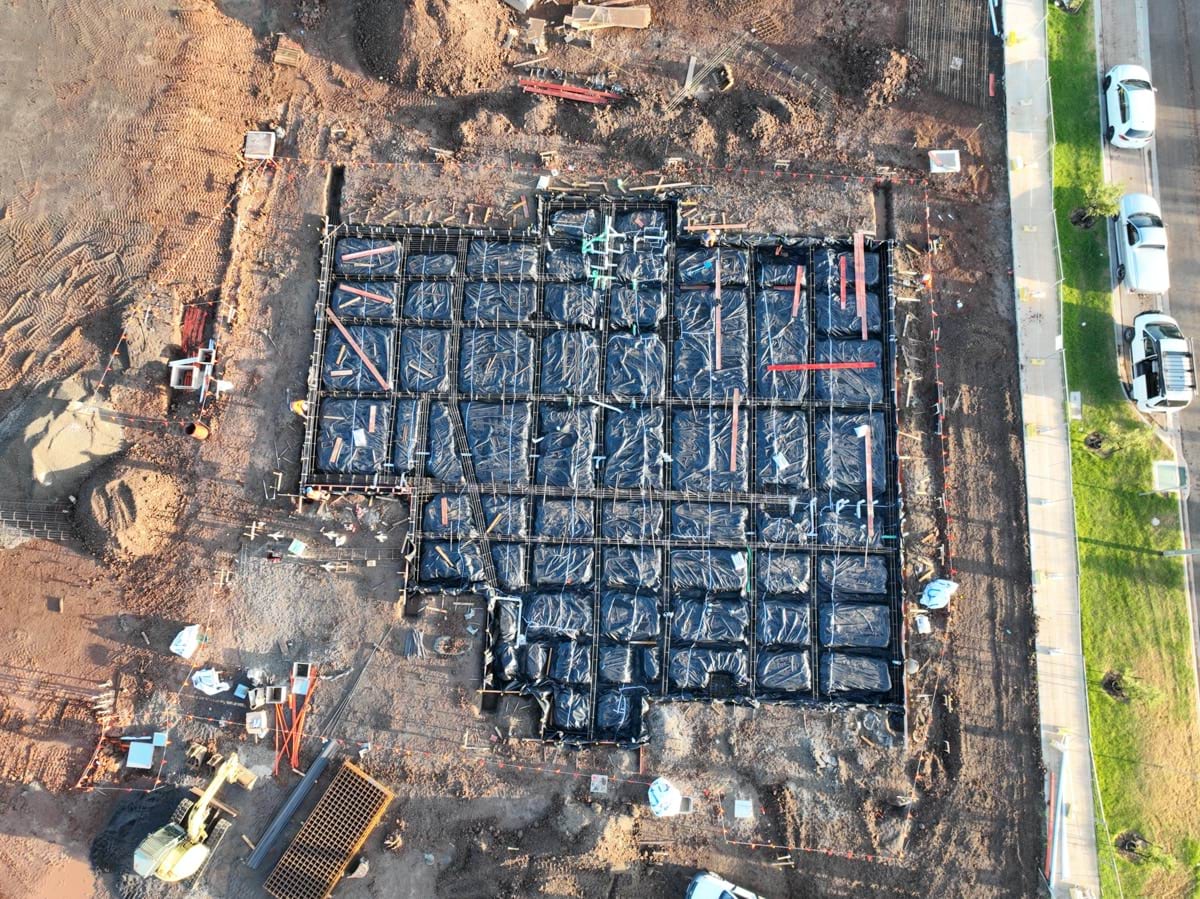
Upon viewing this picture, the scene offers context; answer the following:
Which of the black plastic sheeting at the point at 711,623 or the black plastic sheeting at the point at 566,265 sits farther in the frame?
the black plastic sheeting at the point at 566,265

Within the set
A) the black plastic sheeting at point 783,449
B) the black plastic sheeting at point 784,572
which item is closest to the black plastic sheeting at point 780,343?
the black plastic sheeting at point 783,449

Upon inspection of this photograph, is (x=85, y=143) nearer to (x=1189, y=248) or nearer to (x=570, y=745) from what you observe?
(x=570, y=745)

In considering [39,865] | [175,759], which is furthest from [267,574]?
[39,865]

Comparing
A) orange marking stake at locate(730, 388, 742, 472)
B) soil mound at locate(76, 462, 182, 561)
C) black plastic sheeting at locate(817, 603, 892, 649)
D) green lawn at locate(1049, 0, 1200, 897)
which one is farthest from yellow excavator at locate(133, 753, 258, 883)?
green lawn at locate(1049, 0, 1200, 897)

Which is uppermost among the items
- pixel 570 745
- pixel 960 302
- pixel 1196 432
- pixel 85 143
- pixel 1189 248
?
pixel 85 143

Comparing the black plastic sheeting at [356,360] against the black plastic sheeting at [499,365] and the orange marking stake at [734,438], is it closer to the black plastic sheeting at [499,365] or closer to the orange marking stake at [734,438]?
the black plastic sheeting at [499,365]
